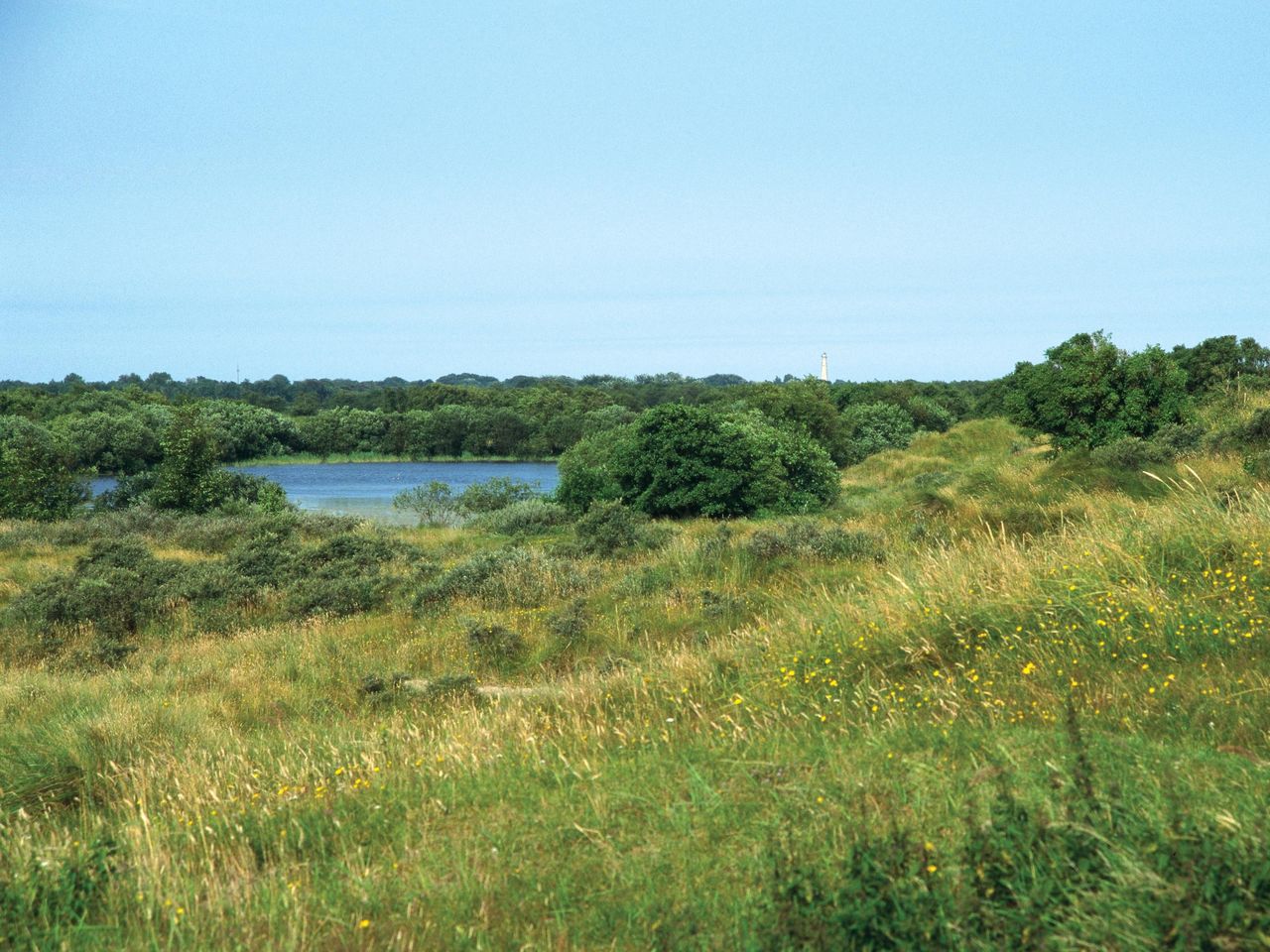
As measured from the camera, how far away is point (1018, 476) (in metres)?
21.7

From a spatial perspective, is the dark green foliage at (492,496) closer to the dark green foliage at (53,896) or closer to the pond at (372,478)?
the pond at (372,478)

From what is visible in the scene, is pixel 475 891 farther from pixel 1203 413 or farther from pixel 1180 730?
pixel 1203 413

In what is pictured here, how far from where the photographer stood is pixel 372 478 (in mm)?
88250

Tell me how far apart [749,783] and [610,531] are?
17.1 m

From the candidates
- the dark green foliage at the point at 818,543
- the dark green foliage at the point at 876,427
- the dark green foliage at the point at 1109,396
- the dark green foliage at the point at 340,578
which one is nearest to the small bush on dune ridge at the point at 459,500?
the dark green foliage at the point at 340,578

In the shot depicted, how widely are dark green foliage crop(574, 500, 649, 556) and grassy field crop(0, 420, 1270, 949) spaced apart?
950 centimetres

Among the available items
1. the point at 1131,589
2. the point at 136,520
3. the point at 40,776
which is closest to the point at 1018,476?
the point at 1131,589

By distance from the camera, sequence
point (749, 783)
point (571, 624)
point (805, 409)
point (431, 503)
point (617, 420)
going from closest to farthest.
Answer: point (749, 783), point (571, 624), point (431, 503), point (805, 409), point (617, 420)

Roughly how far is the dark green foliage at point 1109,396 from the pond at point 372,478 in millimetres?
30607

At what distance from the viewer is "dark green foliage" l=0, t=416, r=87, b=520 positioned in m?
47.1

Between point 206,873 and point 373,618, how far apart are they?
12.0 meters

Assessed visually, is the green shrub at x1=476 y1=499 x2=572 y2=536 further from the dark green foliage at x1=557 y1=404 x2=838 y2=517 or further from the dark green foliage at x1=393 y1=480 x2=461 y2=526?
the dark green foliage at x1=393 y1=480 x2=461 y2=526

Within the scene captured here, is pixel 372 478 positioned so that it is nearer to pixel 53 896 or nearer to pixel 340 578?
pixel 340 578

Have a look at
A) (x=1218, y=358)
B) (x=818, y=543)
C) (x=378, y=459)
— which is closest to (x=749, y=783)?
(x=818, y=543)
